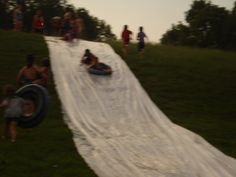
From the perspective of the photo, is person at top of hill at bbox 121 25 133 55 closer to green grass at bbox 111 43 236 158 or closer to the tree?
green grass at bbox 111 43 236 158

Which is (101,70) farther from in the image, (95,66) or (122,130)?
(122,130)

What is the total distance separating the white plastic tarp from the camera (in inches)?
504

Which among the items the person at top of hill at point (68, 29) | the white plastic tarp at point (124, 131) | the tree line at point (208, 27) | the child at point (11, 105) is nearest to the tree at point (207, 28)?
the tree line at point (208, 27)

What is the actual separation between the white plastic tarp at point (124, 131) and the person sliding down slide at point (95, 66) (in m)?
0.28

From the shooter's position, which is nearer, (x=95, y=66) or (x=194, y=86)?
(x=95, y=66)

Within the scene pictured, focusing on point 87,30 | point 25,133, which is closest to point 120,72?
point 25,133

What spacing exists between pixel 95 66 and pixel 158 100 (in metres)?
3.13

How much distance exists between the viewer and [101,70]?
2216cm

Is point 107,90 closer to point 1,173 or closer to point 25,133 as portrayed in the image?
point 25,133

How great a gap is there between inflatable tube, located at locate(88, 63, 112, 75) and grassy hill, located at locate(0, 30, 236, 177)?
1.63 metres

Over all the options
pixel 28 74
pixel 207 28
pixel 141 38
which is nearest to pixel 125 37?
pixel 141 38

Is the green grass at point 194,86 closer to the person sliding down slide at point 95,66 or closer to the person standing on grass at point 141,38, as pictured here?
the person standing on grass at point 141,38

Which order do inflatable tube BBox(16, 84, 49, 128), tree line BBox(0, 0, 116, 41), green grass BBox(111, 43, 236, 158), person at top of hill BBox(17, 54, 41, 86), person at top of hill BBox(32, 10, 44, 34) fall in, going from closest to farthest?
inflatable tube BBox(16, 84, 49, 128)
person at top of hill BBox(17, 54, 41, 86)
green grass BBox(111, 43, 236, 158)
person at top of hill BBox(32, 10, 44, 34)
tree line BBox(0, 0, 116, 41)

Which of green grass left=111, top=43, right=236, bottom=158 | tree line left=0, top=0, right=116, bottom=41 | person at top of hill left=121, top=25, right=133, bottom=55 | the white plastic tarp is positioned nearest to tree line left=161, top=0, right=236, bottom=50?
tree line left=0, top=0, right=116, bottom=41
